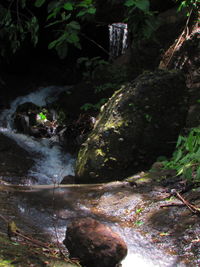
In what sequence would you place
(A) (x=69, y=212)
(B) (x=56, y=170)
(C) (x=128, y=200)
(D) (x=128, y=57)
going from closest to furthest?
(A) (x=69, y=212) → (C) (x=128, y=200) → (B) (x=56, y=170) → (D) (x=128, y=57)

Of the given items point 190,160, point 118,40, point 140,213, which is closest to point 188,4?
point 190,160

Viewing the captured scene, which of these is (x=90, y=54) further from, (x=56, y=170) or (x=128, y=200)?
(x=128, y=200)

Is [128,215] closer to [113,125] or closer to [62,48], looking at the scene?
[62,48]

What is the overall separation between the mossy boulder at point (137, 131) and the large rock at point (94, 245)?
292cm

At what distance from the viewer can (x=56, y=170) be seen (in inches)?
284

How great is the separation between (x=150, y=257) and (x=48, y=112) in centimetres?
744

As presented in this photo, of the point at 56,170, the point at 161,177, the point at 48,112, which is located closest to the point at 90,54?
the point at 48,112

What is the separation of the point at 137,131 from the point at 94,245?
11.1ft

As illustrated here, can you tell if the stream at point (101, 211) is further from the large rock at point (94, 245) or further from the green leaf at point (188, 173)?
the green leaf at point (188, 173)

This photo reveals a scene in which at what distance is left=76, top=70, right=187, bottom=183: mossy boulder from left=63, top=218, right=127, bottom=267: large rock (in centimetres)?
292

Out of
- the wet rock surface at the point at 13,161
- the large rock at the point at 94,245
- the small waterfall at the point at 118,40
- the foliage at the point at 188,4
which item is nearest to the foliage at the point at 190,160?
the large rock at the point at 94,245

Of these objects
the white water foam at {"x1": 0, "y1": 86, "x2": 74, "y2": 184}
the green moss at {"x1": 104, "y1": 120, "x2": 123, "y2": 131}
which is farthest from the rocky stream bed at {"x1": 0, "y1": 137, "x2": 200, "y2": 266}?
the white water foam at {"x1": 0, "y1": 86, "x2": 74, "y2": 184}

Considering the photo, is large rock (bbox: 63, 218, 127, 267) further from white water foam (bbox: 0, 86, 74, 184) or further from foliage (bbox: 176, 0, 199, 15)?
foliage (bbox: 176, 0, 199, 15)

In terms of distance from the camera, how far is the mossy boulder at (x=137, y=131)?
5293 mm
